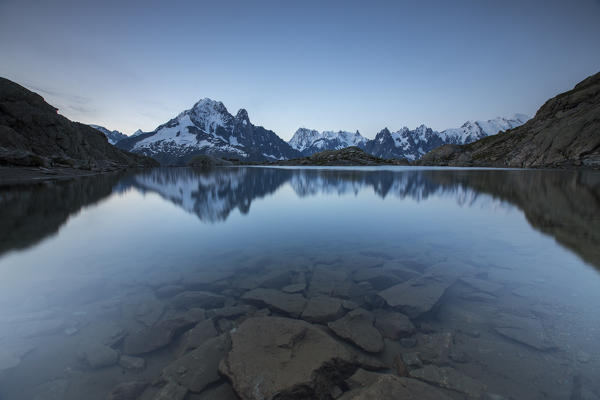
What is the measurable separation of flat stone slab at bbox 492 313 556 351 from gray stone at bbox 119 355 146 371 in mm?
8432

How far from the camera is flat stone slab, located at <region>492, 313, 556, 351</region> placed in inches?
245

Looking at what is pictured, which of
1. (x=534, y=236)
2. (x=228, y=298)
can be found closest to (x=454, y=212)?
(x=534, y=236)

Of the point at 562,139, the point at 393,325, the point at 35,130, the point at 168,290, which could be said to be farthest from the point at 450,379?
the point at 562,139

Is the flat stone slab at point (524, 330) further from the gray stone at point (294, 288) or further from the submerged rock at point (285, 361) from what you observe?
the gray stone at point (294, 288)

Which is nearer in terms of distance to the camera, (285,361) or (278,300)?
(285,361)

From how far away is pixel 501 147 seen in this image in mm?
182375

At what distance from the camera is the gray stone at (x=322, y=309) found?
24.4ft

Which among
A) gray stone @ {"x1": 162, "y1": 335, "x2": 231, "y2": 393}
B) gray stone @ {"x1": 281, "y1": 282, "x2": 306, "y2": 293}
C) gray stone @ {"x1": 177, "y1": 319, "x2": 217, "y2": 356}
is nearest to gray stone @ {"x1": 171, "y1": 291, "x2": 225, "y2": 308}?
gray stone @ {"x1": 177, "y1": 319, "x2": 217, "y2": 356}

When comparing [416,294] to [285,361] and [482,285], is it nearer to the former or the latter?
[482,285]

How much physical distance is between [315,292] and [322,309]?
115cm

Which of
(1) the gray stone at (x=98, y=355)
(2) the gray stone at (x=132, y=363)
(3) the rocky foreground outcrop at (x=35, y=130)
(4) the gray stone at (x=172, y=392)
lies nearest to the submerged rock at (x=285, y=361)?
(4) the gray stone at (x=172, y=392)

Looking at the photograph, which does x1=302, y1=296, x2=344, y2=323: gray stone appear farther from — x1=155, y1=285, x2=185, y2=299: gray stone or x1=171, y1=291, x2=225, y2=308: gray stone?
x1=155, y1=285, x2=185, y2=299: gray stone

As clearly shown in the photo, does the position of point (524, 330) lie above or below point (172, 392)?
above

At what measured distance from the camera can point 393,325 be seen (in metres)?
7.14
